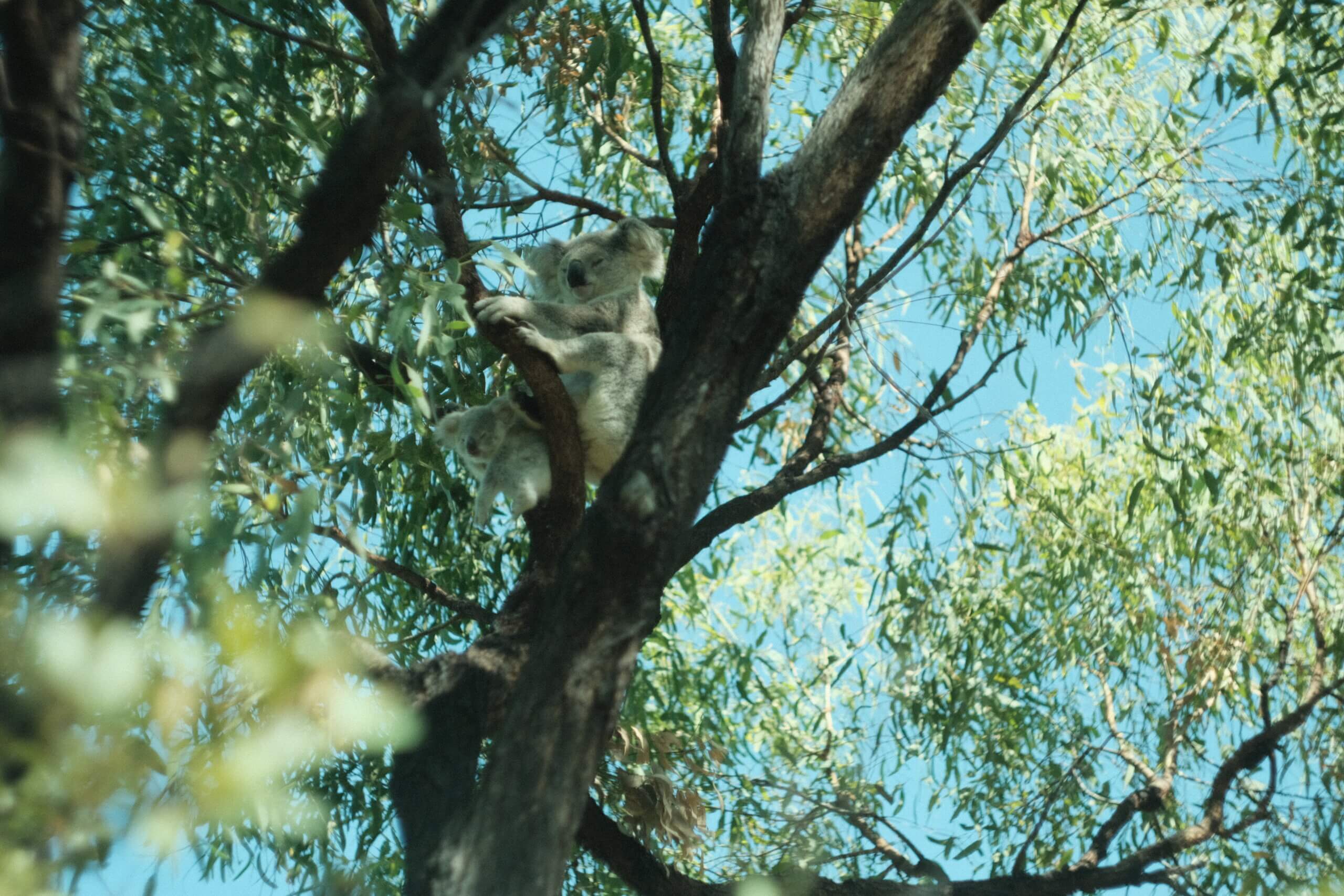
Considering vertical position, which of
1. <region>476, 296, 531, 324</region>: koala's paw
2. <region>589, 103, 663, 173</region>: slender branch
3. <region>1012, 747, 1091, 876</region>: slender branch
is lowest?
<region>1012, 747, 1091, 876</region>: slender branch

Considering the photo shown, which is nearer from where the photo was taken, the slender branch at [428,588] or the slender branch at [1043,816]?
the slender branch at [1043,816]

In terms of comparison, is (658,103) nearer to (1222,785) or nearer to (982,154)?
(982,154)

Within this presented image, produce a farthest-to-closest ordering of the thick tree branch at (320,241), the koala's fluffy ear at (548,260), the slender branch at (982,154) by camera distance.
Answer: the koala's fluffy ear at (548,260) → the slender branch at (982,154) → the thick tree branch at (320,241)

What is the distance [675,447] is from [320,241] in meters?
0.60

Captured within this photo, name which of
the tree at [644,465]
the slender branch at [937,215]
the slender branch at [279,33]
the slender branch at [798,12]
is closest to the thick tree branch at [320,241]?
the tree at [644,465]

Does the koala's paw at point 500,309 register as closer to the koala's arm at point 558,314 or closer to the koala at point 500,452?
the koala's arm at point 558,314

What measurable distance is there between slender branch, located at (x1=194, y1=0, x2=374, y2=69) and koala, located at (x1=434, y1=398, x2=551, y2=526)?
105 centimetres

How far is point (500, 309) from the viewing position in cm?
326

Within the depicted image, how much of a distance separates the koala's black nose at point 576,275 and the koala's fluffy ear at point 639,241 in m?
0.14

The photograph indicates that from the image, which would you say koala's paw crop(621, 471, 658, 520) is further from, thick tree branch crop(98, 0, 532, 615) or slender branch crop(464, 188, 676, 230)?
slender branch crop(464, 188, 676, 230)

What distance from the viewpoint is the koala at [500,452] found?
3445 millimetres

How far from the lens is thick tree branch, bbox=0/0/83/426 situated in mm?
1501

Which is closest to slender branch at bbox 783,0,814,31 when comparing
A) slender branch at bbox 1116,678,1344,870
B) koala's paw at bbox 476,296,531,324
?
koala's paw at bbox 476,296,531,324

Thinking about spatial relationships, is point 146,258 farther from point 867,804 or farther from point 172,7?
point 867,804
